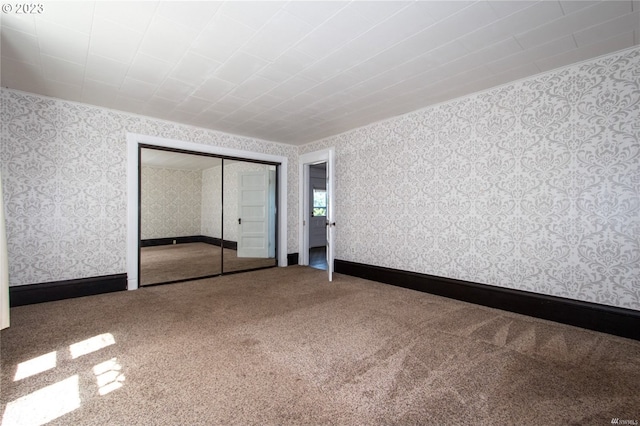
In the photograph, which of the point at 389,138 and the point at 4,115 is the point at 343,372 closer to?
the point at 389,138

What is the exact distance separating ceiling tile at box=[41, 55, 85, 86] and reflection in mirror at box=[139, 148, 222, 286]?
8.76 feet

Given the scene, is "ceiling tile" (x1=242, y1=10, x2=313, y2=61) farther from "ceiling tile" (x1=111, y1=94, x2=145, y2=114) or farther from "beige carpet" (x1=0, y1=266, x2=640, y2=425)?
"beige carpet" (x1=0, y1=266, x2=640, y2=425)

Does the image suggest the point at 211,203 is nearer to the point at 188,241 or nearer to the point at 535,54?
the point at 188,241

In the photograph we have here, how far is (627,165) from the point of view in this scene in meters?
2.56

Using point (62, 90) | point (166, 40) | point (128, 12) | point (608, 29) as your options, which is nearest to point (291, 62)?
point (166, 40)

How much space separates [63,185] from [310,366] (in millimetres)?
4043

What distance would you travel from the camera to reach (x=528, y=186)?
312cm

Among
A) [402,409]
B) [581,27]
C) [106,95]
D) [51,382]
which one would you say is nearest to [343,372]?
[402,409]

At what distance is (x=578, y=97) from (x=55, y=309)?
245 inches

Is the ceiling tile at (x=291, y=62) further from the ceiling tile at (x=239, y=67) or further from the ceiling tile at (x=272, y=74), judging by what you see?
the ceiling tile at (x=239, y=67)

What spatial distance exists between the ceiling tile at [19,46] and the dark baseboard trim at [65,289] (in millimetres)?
2606

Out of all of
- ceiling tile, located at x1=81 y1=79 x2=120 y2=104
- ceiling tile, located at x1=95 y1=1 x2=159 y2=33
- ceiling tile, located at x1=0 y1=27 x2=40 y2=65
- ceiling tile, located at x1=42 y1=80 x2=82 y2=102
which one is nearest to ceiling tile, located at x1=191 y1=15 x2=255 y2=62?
ceiling tile, located at x1=95 y1=1 x2=159 y2=33

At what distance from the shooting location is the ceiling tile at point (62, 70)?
108 inches

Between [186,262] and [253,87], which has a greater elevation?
[253,87]
